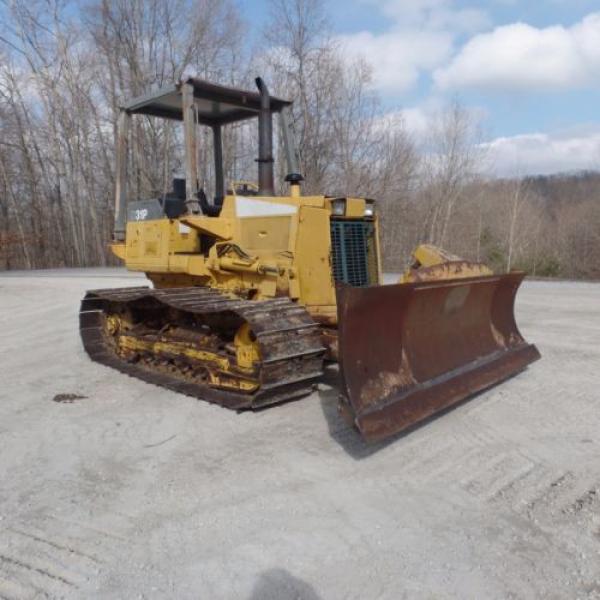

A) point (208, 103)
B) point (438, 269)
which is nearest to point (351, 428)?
point (438, 269)

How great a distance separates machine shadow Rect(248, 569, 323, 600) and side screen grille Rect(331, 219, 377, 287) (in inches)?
133

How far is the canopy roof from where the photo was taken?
5.93 meters

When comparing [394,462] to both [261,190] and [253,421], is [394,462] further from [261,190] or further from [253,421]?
[261,190]

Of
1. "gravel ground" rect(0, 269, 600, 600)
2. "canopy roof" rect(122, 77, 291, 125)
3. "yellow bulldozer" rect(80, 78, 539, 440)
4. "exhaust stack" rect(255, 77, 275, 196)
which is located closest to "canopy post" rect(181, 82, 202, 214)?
"yellow bulldozer" rect(80, 78, 539, 440)

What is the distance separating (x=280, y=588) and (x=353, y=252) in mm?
3825

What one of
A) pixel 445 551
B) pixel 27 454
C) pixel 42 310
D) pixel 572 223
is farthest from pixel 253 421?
pixel 572 223

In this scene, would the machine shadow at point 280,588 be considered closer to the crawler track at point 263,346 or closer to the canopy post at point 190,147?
the crawler track at point 263,346

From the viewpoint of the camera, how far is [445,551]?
2738 mm

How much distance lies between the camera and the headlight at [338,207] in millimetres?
5559

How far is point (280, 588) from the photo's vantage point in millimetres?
2496

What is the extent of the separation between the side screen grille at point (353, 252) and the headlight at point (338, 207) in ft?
0.28

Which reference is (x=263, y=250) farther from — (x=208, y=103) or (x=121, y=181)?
(x=121, y=181)

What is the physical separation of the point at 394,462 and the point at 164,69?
2722cm

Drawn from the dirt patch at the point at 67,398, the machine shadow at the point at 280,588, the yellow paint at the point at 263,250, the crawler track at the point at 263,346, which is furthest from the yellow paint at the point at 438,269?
the dirt patch at the point at 67,398
